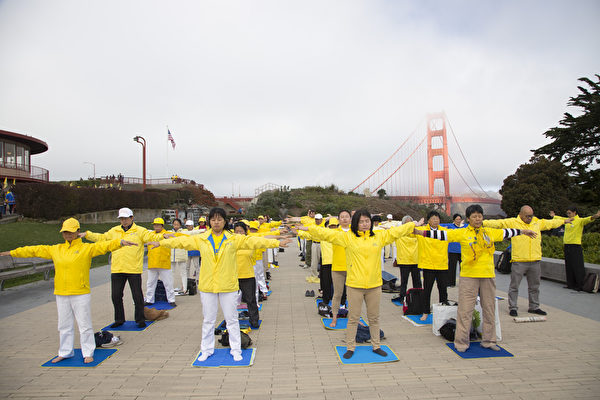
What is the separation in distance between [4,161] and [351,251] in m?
28.5

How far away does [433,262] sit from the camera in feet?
18.6

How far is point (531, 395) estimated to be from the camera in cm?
337

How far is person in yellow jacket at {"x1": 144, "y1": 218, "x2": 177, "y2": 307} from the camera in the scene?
702 centimetres

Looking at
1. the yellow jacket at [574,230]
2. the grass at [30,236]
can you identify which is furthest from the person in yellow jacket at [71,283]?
the yellow jacket at [574,230]

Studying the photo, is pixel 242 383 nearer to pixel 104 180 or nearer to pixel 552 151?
pixel 552 151

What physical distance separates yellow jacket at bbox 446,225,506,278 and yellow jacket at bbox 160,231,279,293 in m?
2.56

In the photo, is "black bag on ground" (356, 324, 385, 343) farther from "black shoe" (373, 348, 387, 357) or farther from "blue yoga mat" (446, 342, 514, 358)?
"blue yoga mat" (446, 342, 514, 358)

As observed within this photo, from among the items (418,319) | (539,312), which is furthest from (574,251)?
(418,319)

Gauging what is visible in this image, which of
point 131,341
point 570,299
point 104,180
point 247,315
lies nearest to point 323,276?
point 247,315

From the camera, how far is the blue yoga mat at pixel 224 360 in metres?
4.17

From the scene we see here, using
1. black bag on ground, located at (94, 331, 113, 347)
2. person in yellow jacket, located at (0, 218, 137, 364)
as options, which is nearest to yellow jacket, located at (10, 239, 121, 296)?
person in yellow jacket, located at (0, 218, 137, 364)

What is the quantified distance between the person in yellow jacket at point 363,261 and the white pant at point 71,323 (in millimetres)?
3062

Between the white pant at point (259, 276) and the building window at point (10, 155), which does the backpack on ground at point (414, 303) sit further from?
the building window at point (10, 155)

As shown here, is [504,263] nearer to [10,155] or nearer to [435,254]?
[435,254]
